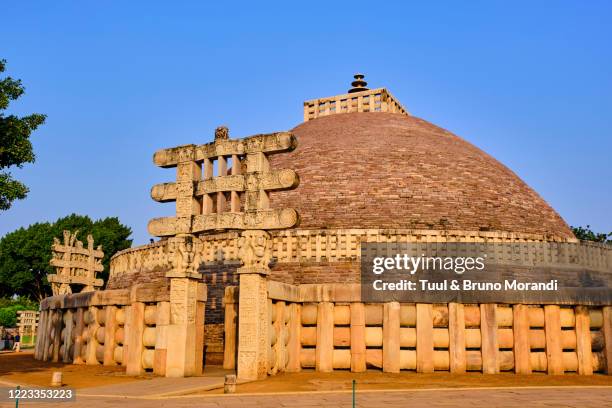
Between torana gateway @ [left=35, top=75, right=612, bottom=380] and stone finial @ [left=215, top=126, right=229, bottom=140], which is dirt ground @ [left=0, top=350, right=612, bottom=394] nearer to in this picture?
torana gateway @ [left=35, top=75, right=612, bottom=380]

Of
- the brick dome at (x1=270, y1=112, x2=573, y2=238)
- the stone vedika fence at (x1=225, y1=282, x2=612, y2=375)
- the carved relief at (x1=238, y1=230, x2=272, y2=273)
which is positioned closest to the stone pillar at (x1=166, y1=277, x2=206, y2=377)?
the carved relief at (x1=238, y1=230, x2=272, y2=273)

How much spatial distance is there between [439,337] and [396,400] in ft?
13.6

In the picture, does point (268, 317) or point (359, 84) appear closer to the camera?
point (268, 317)

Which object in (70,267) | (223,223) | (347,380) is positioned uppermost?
(223,223)

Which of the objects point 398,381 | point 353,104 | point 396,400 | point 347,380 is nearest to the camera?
point 396,400

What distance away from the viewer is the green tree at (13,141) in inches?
479

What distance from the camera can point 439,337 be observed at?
39.9ft

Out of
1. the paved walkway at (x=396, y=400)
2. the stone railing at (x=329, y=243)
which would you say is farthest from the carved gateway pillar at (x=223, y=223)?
the stone railing at (x=329, y=243)

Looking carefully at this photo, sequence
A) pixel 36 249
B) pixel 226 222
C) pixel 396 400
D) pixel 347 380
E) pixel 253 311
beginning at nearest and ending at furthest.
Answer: pixel 396 400, pixel 347 380, pixel 253 311, pixel 226 222, pixel 36 249

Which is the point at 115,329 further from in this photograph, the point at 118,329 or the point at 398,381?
the point at 398,381

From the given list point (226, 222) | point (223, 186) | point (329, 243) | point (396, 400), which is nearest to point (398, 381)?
point (396, 400)

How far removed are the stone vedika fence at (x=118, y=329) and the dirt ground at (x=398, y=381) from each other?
257 centimetres

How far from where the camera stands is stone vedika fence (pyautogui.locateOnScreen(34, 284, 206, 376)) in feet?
40.5

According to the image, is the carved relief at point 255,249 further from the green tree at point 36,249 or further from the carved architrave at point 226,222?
the green tree at point 36,249
